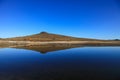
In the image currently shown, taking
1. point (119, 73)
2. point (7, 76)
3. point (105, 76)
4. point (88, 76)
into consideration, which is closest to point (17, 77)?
point (7, 76)

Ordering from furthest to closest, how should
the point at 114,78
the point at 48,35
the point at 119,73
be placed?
the point at 48,35 < the point at 119,73 < the point at 114,78

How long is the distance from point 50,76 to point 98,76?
1.79 metres

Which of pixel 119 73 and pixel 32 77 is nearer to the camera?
pixel 32 77

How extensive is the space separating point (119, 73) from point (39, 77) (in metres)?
3.16

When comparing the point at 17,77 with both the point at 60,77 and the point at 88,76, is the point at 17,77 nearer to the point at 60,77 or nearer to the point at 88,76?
the point at 60,77

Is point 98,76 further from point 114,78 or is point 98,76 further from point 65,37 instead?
point 65,37

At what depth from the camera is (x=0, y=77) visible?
6.77 meters

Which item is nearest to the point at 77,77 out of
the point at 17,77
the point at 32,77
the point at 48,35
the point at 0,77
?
the point at 32,77

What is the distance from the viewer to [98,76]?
A: 6922 mm

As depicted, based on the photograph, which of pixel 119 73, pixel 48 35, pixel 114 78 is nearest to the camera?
pixel 114 78

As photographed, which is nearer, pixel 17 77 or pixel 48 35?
pixel 17 77

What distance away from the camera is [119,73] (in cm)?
736

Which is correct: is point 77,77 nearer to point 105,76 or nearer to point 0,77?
point 105,76

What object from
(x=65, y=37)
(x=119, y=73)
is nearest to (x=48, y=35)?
(x=65, y=37)
